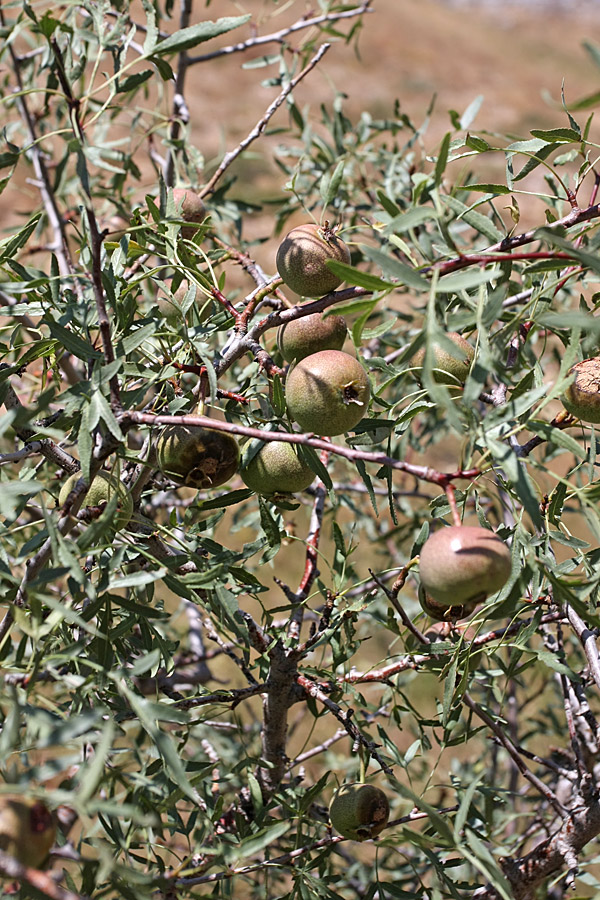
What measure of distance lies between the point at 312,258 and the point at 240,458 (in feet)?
0.98

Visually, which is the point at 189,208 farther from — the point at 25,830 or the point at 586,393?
the point at 25,830

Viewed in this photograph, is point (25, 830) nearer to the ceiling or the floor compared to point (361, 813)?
nearer to the ceiling

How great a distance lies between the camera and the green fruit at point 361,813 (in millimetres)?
1135

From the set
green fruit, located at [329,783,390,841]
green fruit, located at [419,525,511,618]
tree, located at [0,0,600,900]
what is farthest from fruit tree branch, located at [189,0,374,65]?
green fruit, located at [329,783,390,841]

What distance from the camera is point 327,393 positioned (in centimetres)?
91

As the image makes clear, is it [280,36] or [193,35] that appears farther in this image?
[280,36]

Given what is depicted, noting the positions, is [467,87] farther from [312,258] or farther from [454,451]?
[312,258]

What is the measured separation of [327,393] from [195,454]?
188 mm

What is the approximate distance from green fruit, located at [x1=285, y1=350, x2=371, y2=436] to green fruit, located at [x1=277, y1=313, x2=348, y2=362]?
12cm

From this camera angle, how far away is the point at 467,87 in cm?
1705

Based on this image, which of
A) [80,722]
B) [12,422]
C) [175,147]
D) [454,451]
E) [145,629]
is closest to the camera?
[80,722]

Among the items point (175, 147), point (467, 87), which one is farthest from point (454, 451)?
point (467, 87)

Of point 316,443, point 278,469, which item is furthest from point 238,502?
point 316,443

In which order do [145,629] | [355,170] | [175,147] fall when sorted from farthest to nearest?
[355,170]
[175,147]
[145,629]
